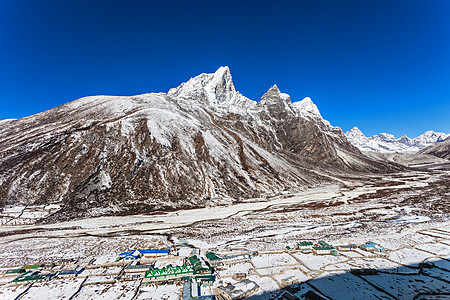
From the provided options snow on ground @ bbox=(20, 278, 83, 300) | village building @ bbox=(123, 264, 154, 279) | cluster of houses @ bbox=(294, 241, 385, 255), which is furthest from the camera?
cluster of houses @ bbox=(294, 241, 385, 255)

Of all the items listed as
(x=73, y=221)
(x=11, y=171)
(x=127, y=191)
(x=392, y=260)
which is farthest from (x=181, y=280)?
(x=11, y=171)

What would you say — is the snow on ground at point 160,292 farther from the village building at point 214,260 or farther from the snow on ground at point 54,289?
the snow on ground at point 54,289

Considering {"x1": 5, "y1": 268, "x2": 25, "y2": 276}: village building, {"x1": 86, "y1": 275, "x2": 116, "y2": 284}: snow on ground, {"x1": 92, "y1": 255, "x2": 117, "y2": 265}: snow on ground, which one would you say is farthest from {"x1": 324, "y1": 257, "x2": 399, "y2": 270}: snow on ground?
{"x1": 5, "y1": 268, "x2": 25, "y2": 276}: village building

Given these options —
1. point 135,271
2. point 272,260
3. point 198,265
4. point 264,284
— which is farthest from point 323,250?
point 135,271

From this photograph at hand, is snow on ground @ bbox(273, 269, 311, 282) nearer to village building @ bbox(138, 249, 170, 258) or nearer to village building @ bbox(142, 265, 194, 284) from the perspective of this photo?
village building @ bbox(142, 265, 194, 284)

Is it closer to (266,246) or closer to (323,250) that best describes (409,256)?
(323,250)

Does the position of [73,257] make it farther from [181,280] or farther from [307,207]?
[307,207]
